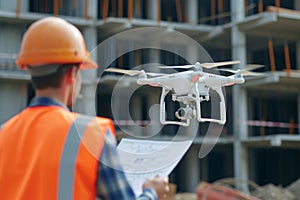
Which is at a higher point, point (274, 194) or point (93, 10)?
point (93, 10)

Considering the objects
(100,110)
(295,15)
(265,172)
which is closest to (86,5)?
(295,15)

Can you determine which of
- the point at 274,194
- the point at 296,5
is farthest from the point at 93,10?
the point at 274,194

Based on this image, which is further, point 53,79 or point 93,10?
point 93,10

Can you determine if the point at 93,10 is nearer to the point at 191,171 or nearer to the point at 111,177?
the point at 191,171

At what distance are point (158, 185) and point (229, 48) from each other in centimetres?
1627

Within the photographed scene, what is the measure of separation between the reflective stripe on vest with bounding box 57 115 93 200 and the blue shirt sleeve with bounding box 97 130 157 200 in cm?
6

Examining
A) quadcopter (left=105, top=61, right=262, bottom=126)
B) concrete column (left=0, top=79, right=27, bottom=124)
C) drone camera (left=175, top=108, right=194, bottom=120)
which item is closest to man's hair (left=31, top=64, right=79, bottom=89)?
quadcopter (left=105, top=61, right=262, bottom=126)

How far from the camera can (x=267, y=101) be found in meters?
19.1

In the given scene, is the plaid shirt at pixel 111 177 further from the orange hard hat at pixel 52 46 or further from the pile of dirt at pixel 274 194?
the pile of dirt at pixel 274 194

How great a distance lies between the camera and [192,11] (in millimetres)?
18328

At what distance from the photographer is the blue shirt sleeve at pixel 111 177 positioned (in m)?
1.36

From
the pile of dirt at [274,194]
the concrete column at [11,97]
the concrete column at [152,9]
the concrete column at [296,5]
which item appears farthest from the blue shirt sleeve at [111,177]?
the concrete column at [296,5]

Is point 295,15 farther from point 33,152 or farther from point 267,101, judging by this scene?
point 33,152

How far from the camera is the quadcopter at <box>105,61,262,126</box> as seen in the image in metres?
1.46
